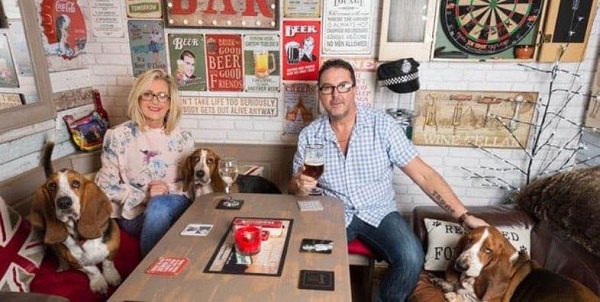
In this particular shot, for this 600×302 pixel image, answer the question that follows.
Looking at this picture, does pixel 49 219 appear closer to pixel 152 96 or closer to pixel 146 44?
pixel 152 96

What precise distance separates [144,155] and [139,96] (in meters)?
0.32

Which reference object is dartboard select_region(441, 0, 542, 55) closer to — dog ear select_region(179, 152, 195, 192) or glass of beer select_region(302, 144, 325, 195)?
glass of beer select_region(302, 144, 325, 195)

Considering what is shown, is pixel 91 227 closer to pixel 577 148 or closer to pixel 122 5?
pixel 122 5

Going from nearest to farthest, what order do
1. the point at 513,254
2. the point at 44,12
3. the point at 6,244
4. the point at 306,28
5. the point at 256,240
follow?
the point at 256,240 < the point at 6,244 < the point at 513,254 < the point at 44,12 < the point at 306,28

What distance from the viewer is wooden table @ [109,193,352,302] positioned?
97cm

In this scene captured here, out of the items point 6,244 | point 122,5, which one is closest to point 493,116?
point 122,5

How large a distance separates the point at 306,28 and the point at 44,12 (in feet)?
4.81

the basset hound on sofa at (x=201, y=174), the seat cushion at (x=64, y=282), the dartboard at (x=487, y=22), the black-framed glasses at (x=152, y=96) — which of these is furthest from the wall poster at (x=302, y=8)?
the seat cushion at (x=64, y=282)

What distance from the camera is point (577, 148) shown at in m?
2.16

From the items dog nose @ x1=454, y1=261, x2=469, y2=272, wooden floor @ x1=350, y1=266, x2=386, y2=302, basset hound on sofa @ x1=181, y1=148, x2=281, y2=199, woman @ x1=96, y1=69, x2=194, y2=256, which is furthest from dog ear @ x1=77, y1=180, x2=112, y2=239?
dog nose @ x1=454, y1=261, x2=469, y2=272

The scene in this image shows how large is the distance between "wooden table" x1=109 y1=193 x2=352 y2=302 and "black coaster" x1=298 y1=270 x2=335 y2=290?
0.05 feet

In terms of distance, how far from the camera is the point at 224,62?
2.25 metres

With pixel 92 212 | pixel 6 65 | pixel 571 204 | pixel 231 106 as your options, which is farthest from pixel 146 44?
pixel 571 204

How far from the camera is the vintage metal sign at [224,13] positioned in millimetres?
2115
